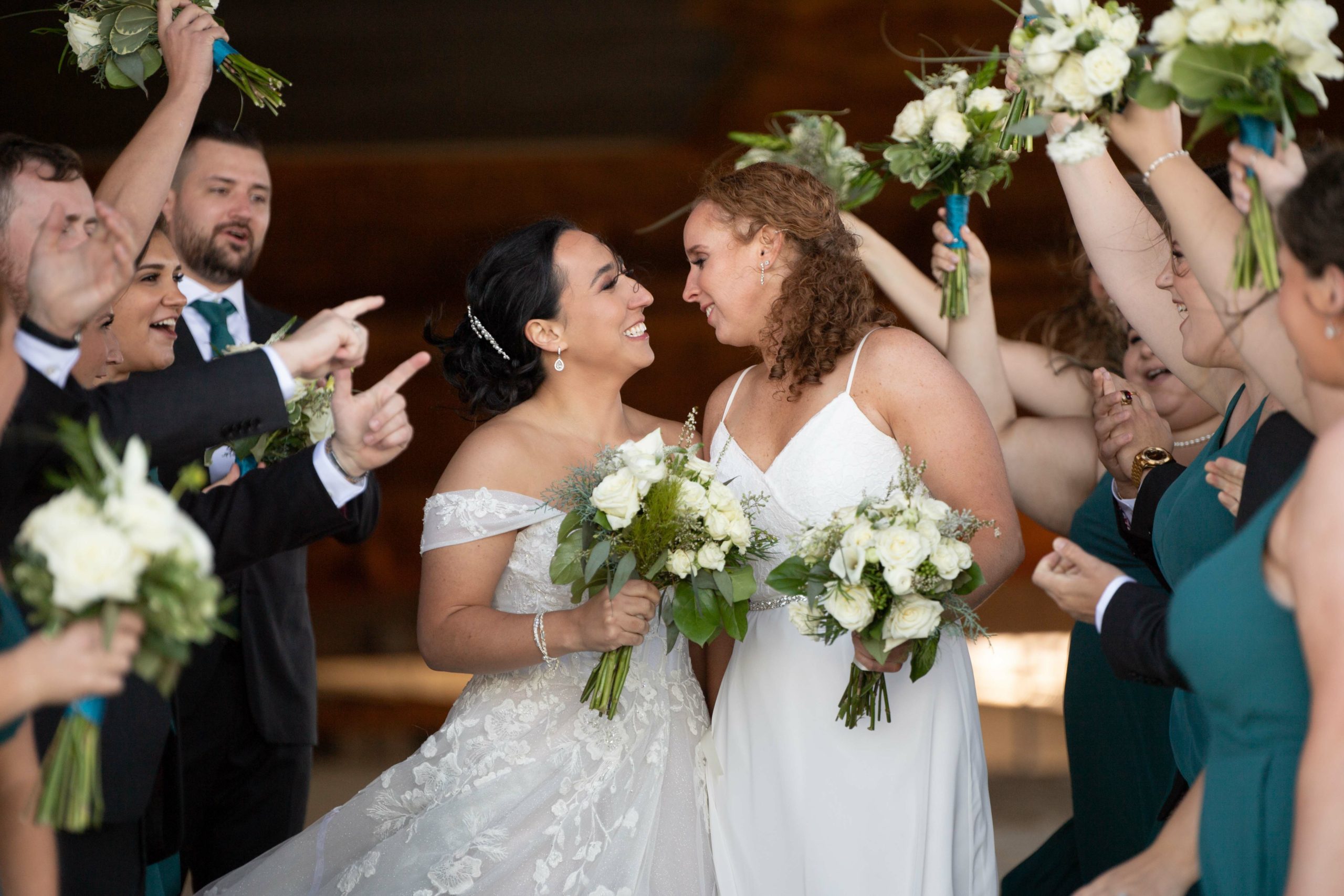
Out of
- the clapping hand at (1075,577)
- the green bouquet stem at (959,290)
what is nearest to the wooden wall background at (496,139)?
the green bouquet stem at (959,290)

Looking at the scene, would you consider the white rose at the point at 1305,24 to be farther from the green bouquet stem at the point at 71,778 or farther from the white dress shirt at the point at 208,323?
the white dress shirt at the point at 208,323

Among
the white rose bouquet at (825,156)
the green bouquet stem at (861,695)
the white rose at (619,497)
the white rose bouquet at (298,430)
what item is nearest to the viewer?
the white rose at (619,497)

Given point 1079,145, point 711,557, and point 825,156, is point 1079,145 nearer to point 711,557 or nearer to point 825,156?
point 711,557

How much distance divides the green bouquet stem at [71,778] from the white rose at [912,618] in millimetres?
1496

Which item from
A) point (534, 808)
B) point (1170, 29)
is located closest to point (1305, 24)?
point (1170, 29)

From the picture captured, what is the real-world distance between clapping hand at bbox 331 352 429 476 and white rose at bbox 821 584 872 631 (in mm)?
934

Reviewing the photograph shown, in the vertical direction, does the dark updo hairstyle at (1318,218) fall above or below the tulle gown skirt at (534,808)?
above

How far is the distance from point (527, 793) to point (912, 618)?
108 centimetres

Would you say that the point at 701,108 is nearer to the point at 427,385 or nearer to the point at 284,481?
the point at 427,385

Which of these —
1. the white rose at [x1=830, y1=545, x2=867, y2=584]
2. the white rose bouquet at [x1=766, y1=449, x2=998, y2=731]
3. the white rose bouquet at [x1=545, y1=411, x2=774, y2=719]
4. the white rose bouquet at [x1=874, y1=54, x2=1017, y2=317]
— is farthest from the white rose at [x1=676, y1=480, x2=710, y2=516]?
the white rose bouquet at [x1=874, y1=54, x2=1017, y2=317]

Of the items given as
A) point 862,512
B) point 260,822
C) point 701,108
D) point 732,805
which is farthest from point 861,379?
point 701,108

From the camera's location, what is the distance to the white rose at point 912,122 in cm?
388

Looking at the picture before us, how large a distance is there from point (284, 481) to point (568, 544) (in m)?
0.64

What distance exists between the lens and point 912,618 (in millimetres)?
2570
